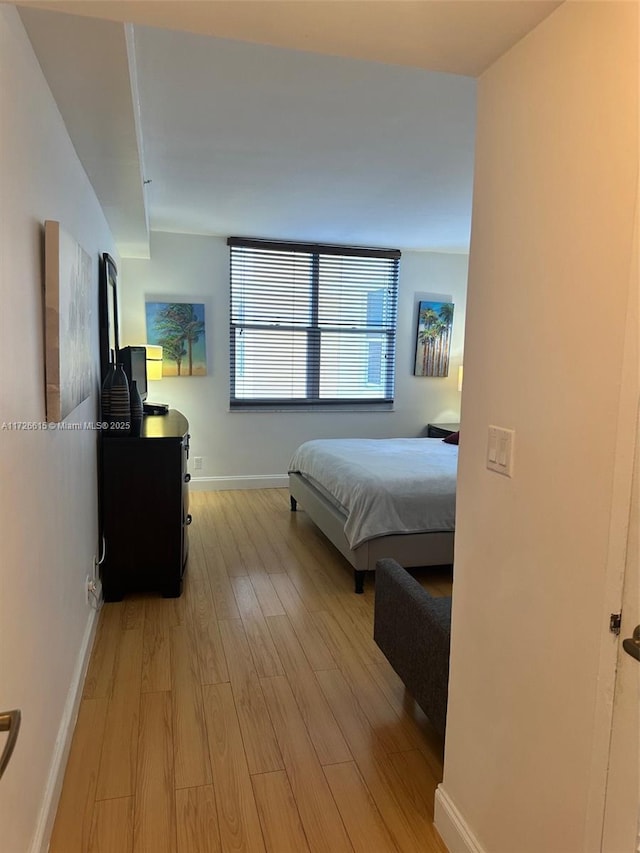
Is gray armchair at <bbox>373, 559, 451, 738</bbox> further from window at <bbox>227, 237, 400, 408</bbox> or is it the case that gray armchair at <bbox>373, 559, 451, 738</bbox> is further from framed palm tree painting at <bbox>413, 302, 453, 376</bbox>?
framed palm tree painting at <bbox>413, 302, 453, 376</bbox>

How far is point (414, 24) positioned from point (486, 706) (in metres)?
1.66

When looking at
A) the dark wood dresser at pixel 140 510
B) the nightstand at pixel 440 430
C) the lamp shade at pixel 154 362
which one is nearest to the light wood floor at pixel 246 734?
the dark wood dresser at pixel 140 510

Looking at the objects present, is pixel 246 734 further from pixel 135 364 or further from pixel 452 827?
pixel 135 364

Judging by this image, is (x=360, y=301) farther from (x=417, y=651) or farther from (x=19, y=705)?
(x=19, y=705)

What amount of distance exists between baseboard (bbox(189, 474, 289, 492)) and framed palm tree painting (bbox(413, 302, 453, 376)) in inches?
73.4

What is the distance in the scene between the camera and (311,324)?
581 cm

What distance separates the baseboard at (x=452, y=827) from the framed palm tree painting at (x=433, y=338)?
477cm

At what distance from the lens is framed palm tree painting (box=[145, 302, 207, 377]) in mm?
5305

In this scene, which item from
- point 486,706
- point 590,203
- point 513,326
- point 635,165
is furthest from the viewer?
point 486,706

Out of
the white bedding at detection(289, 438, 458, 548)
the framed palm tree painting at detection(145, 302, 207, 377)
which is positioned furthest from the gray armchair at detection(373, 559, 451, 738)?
the framed palm tree painting at detection(145, 302, 207, 377)

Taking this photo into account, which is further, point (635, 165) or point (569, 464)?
point (569, 464)

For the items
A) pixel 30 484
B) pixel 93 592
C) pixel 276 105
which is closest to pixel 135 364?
pixel 93 592

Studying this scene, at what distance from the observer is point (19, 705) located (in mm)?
1401

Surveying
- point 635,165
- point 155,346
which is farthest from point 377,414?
point 635,165
